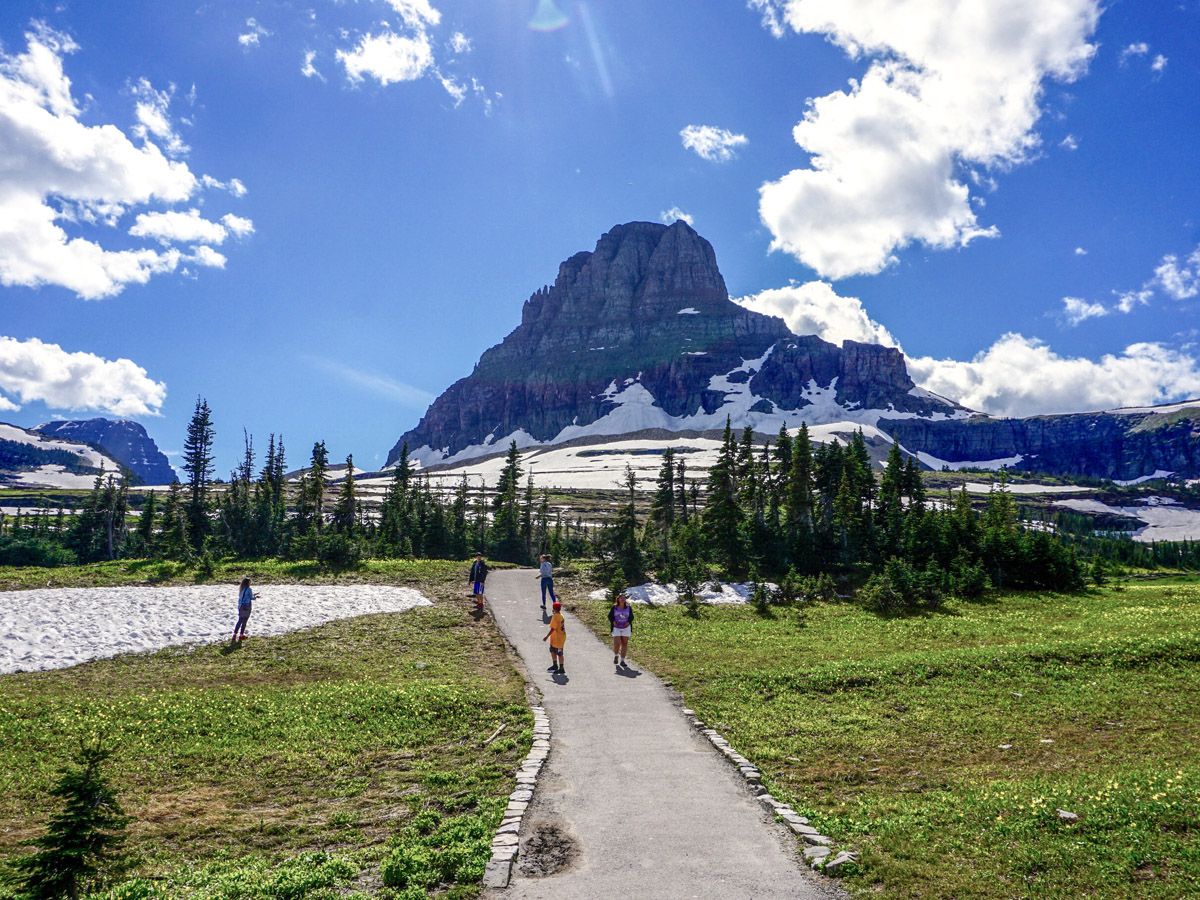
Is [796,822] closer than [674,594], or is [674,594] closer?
[796,822]

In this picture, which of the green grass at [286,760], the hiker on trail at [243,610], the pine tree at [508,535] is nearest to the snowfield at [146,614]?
the hiker on trail at [243,610]

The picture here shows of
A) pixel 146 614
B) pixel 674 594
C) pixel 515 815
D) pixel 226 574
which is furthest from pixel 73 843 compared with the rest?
pixel 226 574

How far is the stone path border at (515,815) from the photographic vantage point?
9344mm

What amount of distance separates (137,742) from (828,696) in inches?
687

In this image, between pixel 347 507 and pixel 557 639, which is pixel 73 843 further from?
pixel 347 507

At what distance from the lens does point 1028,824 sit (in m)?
10.6

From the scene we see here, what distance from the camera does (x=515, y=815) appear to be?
1112cm

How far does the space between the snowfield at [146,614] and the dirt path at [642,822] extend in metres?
17.7

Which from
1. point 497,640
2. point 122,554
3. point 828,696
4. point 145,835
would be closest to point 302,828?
point 145,835

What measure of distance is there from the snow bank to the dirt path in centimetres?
1999

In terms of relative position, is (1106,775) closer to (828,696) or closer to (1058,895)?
(1058,895)

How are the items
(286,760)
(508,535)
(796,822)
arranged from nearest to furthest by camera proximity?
(796,822) < (286,760) < (508,535)

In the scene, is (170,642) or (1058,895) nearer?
(1058,895)

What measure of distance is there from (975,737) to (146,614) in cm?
3173
